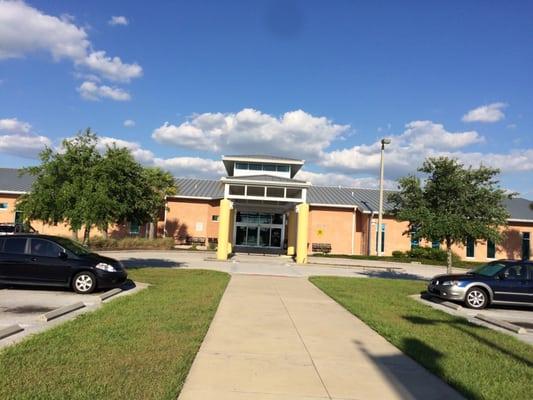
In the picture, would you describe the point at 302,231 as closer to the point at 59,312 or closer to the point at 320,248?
the point at 320,248

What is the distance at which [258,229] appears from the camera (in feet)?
150

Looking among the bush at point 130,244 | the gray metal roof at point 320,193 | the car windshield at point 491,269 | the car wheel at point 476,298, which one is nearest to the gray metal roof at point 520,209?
the gray metal roof at point 320,193

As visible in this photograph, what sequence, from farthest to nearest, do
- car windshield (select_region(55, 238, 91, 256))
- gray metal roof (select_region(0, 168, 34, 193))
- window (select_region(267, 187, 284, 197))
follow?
1. gray metal roof (select_region(0, 168, 34, 193))
2. window (select_region(267, 187, 284, 197))
3. car windshield (select_region(55, 238, 91, 256))

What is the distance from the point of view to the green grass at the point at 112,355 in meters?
5.20

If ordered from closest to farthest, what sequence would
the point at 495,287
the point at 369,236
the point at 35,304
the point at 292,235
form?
the point at 35,304 → the point at 495,287 → the point at 292,235 → the point at 369,236

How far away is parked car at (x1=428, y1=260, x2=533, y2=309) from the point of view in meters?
14.2

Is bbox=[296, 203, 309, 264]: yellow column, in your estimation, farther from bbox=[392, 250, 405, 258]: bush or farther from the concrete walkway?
the concrete walkway

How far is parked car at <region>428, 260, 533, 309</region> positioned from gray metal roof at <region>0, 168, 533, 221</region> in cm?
2603

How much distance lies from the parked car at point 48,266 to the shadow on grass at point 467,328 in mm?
8019

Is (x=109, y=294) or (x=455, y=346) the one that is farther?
(x=109, y=294)

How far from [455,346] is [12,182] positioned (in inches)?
1674

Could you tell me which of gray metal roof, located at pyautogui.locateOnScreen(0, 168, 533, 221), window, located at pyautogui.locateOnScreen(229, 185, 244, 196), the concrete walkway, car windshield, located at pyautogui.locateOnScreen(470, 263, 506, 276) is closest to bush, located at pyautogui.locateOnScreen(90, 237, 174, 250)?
gray metal roof, located at pyautogui.locateOnScreen(0, 168, 533, 221)

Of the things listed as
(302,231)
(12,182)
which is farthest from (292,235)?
(12,182)

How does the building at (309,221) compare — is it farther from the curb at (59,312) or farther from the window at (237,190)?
the curb at (59,312)
